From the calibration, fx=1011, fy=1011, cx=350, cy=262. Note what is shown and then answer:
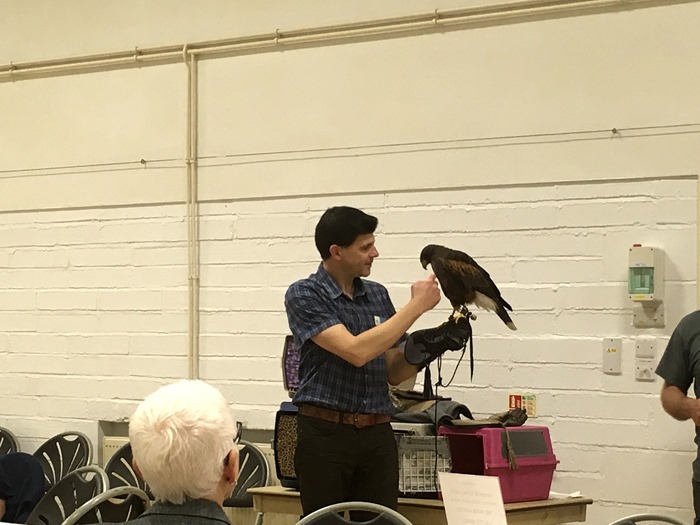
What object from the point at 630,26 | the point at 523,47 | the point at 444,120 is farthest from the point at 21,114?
the point at 630,26

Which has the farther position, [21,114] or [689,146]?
[21,114]

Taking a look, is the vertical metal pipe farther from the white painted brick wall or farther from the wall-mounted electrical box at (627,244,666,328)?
the wall-mounted electrical box at (627,244,666,328)

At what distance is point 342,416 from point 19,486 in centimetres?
133

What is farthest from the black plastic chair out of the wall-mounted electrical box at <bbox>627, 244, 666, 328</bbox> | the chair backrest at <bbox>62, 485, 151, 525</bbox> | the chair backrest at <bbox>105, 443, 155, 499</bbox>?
the wall-mounted electrical box at <bbox>627, 244, 666, 328</bbox>

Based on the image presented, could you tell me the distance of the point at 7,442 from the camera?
4.94 m

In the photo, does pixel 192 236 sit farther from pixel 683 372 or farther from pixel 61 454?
pixel 683 372

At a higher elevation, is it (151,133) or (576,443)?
(151,133)

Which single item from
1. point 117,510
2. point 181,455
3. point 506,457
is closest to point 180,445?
point 181,455

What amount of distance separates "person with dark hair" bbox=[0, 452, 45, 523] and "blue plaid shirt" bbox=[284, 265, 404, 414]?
1.16 m

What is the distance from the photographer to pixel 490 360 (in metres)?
4.07

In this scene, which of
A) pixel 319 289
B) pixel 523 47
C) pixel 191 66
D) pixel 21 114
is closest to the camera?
pixel 319 289

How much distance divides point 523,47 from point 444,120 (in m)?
0.43

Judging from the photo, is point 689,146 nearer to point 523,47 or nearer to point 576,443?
point 523,47

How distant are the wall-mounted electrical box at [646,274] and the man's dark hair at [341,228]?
114cm
